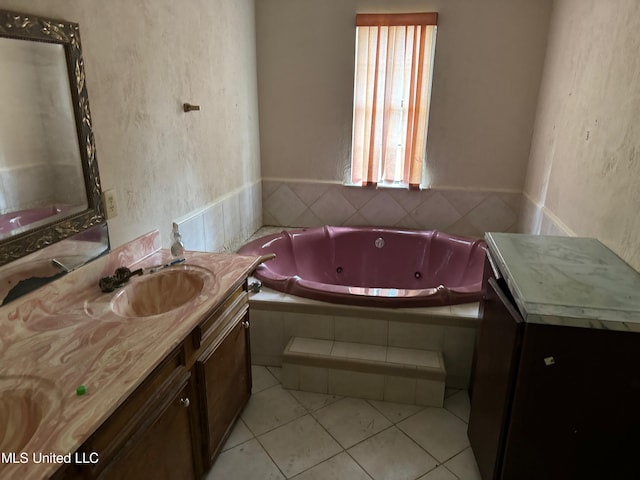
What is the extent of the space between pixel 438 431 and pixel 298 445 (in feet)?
2.13

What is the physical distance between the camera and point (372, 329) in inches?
87.2

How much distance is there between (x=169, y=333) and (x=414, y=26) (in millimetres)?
2760

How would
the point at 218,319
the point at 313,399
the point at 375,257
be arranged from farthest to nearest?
the point at 375,257
the point at 313,399
the point at 218,319

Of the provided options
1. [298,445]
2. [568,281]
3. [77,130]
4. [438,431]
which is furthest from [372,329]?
[77,130]

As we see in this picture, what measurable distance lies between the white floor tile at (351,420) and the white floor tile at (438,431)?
0.41 feet

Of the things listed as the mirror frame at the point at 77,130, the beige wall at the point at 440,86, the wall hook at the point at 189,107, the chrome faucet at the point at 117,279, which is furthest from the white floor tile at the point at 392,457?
the beige wall at the point at 440,86

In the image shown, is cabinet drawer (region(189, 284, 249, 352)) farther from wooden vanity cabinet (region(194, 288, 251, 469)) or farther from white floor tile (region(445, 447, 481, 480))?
white floor tile (region(445, 447, 481, 480))

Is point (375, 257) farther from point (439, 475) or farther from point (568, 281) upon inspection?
point (568, 281)

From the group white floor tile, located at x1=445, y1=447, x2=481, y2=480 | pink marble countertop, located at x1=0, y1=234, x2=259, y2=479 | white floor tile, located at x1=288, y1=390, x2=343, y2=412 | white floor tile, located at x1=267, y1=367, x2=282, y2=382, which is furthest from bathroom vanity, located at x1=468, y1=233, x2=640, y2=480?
white floor tile, located at x1=267, y1=367, x2=282, y2=382

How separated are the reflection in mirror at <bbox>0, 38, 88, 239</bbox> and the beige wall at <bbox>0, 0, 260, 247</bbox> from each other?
13 cm

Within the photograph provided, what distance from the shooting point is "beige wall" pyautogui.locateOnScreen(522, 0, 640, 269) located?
161 cm

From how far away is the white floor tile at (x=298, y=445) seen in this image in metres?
1.77

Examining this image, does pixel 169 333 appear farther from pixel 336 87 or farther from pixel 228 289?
pixel 336 87

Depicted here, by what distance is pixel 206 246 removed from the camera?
8.25ft
